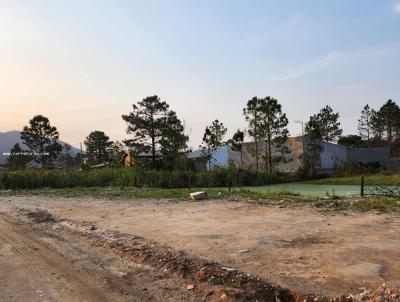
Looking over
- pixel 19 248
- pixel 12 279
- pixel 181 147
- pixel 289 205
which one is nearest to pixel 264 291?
pixel 12 279

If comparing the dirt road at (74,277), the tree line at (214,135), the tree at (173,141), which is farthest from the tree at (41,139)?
the dirt road at (74,277)

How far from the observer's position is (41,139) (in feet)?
199

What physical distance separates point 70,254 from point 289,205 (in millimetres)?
6453

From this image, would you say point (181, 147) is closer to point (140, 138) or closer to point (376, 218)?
point (140, 138)

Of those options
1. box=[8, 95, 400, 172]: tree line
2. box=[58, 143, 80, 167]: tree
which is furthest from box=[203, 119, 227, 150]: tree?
box=[58, 143, 80, 167]: tree

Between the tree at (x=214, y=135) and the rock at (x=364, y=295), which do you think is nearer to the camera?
the rock at (x=364, y=295)

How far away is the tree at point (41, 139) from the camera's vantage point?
59781mm

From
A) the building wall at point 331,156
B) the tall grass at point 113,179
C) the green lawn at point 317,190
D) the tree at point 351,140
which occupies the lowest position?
the green lawn at point 317,190

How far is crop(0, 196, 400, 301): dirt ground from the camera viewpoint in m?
5.48

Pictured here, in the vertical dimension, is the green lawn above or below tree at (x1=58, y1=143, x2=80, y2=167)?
below

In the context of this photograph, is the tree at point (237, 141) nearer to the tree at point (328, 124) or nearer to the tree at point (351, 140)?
the tree at point (328, 124)

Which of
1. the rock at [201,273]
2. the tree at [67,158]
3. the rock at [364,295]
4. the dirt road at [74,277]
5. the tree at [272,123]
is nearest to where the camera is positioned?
the rock at [364,295]

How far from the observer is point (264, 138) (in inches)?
1654

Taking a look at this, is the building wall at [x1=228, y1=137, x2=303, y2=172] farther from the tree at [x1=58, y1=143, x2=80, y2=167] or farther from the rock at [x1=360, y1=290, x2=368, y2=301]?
the rock at [x1=360, y1=290, x2=368, y2=301]
